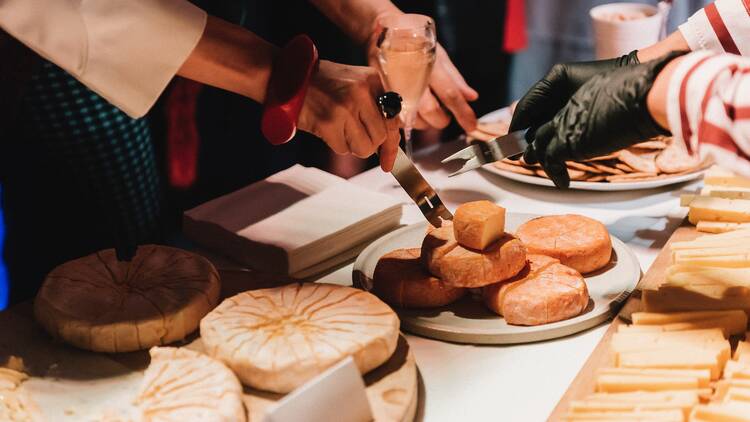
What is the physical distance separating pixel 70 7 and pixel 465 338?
92 centimetres

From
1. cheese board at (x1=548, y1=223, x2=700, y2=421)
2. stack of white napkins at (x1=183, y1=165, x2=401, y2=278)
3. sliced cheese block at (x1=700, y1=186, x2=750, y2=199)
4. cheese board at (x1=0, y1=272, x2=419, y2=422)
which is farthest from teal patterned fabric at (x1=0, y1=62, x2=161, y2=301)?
sliced cheese block at (x1=700, y1=186, x2=750, y2=199)

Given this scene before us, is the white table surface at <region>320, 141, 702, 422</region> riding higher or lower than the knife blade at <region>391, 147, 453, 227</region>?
lower

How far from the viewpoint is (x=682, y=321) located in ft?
4.86

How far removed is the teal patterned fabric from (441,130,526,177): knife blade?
0.90m

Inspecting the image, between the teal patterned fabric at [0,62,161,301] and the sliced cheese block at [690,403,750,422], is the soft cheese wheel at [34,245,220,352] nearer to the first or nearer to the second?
the teal patterned fabric at [0,62,161,301]

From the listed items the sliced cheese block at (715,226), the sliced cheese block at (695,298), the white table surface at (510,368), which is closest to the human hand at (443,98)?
the white table surface at (510,368)

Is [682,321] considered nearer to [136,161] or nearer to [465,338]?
[465,338]

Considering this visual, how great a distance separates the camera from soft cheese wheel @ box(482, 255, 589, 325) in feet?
5.10

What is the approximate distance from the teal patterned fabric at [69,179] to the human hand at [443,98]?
2.71 ft

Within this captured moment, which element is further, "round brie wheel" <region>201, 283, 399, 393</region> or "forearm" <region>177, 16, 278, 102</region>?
"forearm" <region>177, 16, 278, 102</region>

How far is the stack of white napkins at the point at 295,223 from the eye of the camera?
188 centimetres

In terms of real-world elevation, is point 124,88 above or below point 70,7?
below

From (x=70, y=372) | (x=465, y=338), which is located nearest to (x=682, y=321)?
(x=465, y=338)

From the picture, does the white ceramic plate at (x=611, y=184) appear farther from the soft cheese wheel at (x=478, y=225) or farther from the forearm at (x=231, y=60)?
the forearm at (x=231, y=60)
